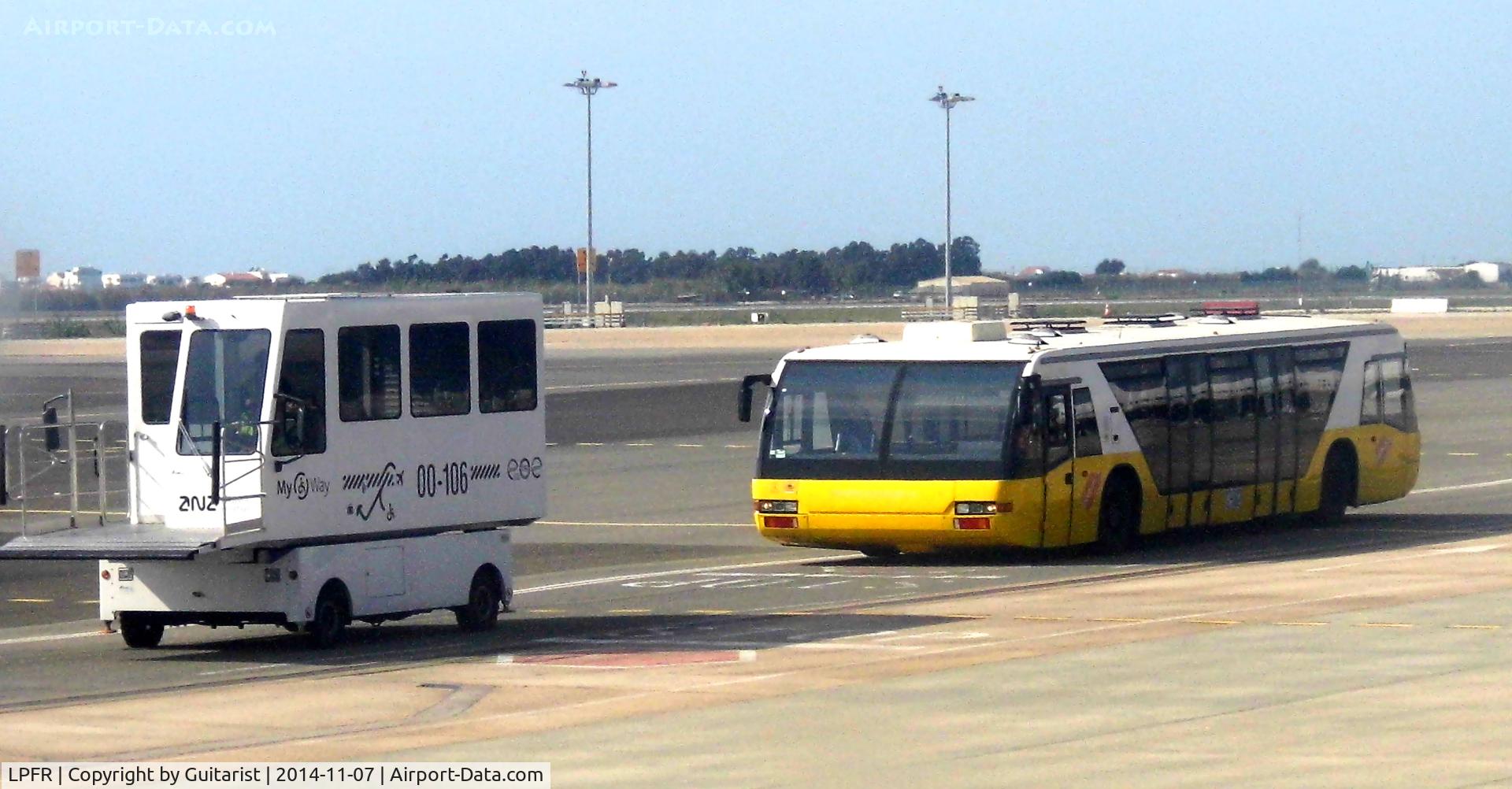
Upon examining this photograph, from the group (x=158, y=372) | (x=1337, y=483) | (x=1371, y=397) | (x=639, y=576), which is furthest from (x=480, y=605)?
(x=1371, y=397)

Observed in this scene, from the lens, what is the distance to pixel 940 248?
169750 mm

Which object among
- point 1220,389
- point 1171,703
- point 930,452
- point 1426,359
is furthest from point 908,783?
point 1426,359

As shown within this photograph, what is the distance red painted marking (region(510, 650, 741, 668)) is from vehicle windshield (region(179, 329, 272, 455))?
2.75m

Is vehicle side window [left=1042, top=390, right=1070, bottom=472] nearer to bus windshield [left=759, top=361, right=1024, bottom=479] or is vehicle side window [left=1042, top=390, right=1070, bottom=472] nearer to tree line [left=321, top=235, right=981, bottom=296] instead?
bus windshield [left=759, top=361, right=1024, bottom=479]

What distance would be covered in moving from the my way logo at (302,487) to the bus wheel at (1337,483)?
15396mm

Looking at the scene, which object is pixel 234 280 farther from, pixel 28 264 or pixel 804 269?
pixel 804 269

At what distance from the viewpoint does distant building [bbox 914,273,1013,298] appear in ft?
471

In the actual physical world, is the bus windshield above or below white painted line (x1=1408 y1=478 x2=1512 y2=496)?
above

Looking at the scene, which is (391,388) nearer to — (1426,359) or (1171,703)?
(1171,703)

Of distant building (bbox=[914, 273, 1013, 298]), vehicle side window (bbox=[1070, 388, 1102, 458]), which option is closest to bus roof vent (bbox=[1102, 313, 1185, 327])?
vehicle side window (bbox=[1070, 388, 1102, 458])

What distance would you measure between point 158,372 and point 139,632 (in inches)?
82.4

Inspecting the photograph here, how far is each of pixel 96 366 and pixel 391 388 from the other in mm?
61137

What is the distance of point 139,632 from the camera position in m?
17.4

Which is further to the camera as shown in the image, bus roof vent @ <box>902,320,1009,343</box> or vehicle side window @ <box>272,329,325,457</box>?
bus roof vent @ <box>902,320,1009,343</box>
